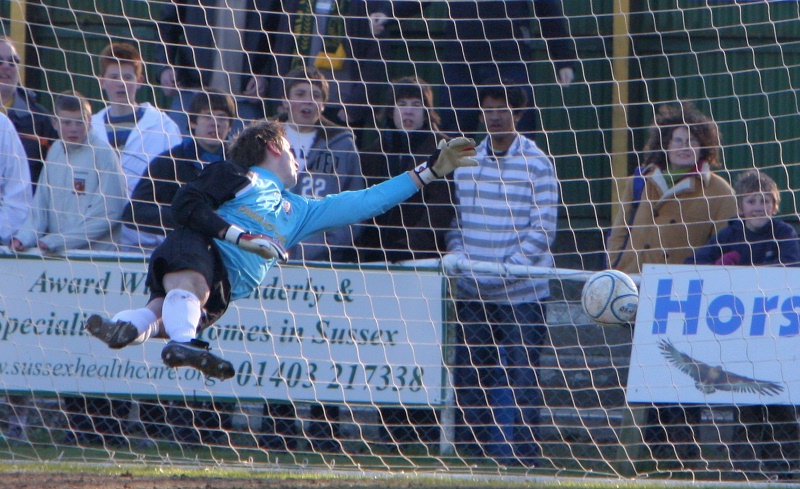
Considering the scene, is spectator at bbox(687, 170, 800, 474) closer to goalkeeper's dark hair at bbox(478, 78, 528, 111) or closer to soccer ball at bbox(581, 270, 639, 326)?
soccer ball at bbox(581, 270, 639, 326)

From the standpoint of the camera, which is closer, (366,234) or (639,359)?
(639,359)

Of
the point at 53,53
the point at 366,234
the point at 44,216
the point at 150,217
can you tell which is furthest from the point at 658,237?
the point at 53,53

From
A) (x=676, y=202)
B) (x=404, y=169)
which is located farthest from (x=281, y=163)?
(x=676, y=202)

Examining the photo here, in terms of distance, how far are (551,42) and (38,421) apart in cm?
394

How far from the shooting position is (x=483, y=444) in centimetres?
660

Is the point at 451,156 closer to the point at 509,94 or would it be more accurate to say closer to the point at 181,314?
the point at 181,314

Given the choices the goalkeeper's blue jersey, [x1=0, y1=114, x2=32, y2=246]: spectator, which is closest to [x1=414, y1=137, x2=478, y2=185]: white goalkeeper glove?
the goalkeeper's blue jersey

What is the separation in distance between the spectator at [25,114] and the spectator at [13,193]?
79 mm

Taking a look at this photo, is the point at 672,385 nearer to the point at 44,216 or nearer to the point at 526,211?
the point at 526,211

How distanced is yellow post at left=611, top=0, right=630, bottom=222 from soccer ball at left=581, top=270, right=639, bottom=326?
2.13 meters

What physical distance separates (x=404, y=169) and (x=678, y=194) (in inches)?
62.6

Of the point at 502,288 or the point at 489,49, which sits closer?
the point at 502,288

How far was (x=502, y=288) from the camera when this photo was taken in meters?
6.76

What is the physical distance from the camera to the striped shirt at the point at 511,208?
689cm
